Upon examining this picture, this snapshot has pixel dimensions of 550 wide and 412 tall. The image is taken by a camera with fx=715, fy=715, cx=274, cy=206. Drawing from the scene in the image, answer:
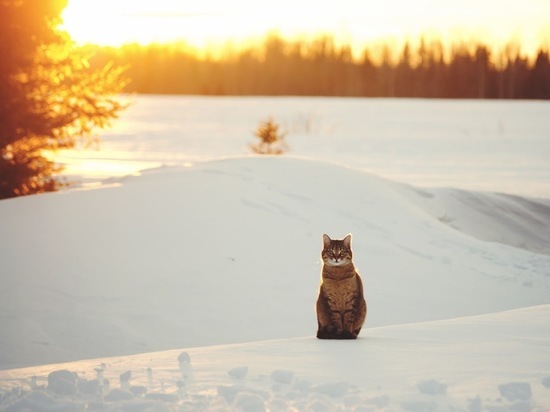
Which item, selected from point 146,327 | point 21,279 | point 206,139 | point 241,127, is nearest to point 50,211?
point 21,279

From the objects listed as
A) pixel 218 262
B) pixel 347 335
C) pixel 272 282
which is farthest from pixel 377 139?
pixel 347 335

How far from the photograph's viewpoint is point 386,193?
15.3 meters

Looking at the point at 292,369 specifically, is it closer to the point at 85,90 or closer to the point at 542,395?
the point at 542,395

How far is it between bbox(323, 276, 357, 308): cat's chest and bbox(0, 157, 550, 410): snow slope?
17.3 inches

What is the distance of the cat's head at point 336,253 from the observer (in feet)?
21.0

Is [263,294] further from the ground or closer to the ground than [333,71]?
closer to the ground

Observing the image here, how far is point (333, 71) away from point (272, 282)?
70.8m

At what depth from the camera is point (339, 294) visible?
Result: 6449 mm

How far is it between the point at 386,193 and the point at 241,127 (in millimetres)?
25153

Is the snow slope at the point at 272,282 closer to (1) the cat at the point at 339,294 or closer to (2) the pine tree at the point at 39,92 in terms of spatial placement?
(1) the cat at the point at 339,294

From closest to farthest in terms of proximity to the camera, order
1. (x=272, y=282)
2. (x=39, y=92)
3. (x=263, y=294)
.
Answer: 1. (x=263, y=294)
2. (x=272, y=282)
3. (x=39, y=92)

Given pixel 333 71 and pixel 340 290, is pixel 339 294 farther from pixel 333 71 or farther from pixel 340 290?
pixel 333 71

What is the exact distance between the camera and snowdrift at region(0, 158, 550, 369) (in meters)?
9.34

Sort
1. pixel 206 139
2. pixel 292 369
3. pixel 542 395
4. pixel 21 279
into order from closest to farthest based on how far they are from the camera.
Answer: pixel 542 395
pixel 292 369
pixel 21 279
pixel 206 139
